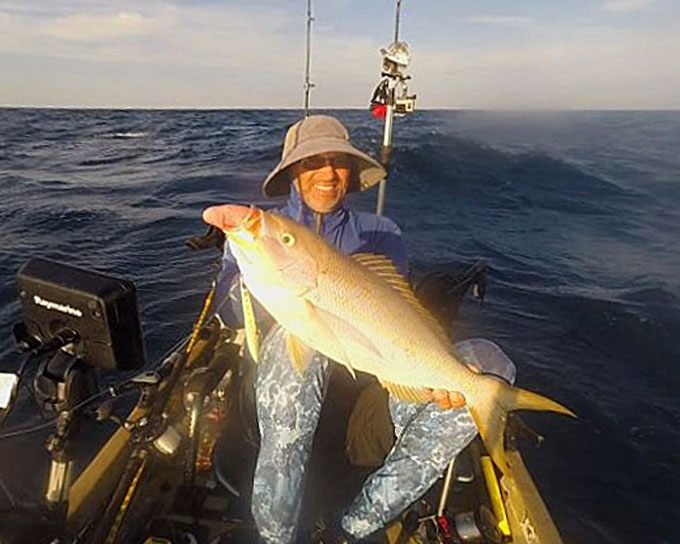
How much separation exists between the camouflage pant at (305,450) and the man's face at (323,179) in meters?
1.04

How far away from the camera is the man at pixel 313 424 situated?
298 centimetres

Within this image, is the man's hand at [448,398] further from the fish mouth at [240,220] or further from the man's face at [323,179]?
the man's face at [323,179]

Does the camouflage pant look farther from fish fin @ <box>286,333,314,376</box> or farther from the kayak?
fish fin @ <box>286,333,314,376</box>

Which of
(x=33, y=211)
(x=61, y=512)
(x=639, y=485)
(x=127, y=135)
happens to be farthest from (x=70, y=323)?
(x=127, y=135)

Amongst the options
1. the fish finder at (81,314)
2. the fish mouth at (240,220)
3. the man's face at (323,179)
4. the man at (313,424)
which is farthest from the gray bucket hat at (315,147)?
the fish finder at (81,314)

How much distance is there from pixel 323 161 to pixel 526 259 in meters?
11.4

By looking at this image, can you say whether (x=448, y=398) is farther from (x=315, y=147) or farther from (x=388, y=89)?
(x=388, y=89)

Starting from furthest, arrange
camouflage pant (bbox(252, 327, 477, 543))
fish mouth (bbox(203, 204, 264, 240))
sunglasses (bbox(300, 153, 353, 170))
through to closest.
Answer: sunglasses (bbox(300, 153, 353, 170)) < camouflage pant (bbox(252, 327, 477, 543)) < fish mouth (bbox(203, 204, 264, 240))

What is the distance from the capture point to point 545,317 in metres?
10.1

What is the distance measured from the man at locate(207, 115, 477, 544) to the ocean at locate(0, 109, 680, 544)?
164cm

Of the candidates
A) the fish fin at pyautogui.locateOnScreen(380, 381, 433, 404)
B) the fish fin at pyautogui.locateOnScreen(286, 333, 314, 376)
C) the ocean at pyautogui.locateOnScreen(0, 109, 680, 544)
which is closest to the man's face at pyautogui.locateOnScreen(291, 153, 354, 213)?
the fish fin at pyautogui.locateOnScreen(286, 333, 314, 376)

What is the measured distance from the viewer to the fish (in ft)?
7.51

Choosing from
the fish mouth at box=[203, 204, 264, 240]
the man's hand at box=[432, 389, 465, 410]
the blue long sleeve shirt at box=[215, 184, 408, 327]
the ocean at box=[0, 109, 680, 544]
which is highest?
the fish mouth at box=[203, 204, 264, 240]

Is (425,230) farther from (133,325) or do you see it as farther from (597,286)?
(133,325)
